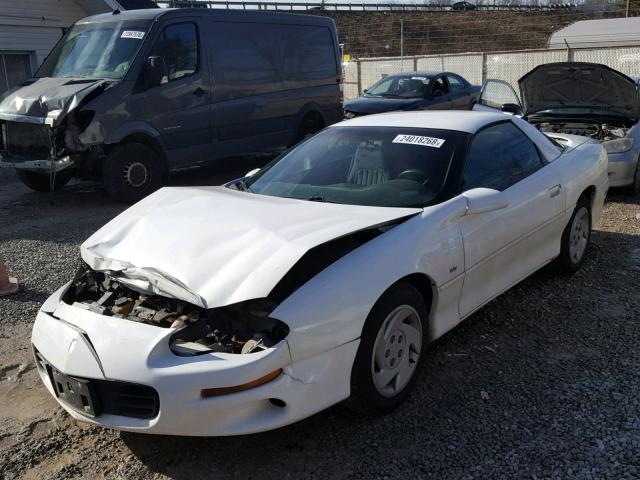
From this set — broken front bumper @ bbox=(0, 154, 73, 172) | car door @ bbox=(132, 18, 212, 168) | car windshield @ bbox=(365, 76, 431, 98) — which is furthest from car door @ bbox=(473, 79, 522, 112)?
broken front bumper @ bbox=(0, 154, 73, 172)

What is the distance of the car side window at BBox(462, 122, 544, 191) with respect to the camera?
160 inches

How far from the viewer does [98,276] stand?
11.5 ft

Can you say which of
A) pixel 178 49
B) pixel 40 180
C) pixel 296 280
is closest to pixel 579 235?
pixel 296 280

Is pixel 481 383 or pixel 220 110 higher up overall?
pixel 220 110

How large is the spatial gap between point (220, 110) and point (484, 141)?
557 cm

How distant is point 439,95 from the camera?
45.8 ft

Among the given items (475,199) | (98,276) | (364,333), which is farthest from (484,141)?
(98,276)

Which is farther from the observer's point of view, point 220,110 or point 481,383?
point 220,110

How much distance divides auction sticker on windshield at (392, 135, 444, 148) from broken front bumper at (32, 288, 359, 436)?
1698mm

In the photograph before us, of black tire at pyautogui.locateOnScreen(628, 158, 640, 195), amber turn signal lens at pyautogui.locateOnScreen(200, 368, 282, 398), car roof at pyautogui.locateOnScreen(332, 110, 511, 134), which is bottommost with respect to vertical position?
black tire at pyautogui.locateOnScreen(628, 158, 640, 195)

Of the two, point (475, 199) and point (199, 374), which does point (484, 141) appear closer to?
point (475, 199)

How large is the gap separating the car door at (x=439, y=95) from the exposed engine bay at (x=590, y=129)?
508 cm

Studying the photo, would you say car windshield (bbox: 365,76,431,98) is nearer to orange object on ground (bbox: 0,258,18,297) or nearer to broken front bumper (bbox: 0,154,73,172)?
broken front bumper (bbox: 0,154,73,172)

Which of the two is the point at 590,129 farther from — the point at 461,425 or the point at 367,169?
the point at 461,425
